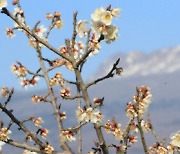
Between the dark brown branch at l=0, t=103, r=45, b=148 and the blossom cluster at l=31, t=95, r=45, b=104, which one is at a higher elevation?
the blossom cluster at l=31, t=95, r=45, b=104

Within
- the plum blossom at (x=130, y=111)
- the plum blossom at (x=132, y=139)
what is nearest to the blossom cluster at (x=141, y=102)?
the plum blossom at (x=130, y=111)

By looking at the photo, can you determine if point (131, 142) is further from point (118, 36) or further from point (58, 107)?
point (118, 36)

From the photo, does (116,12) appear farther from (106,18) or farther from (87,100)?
(87,100)

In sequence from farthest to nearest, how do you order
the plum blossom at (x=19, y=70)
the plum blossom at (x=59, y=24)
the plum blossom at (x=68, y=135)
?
the plum blossom at (x=59, y=24), the plum blossom at (x=19, y=70), the plum blossom at (x=68, y=135)

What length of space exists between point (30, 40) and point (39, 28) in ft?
1.07

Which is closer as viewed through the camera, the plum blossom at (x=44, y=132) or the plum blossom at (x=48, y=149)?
the plum blossom at (x=48, y=149)

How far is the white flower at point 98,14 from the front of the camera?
17.5ft

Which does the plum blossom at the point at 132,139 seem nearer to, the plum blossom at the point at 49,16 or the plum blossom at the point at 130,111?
the plum blossom at the point at 130,111

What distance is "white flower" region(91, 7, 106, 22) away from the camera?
533 cm

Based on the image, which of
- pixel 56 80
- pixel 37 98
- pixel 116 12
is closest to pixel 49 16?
pixel 56 80

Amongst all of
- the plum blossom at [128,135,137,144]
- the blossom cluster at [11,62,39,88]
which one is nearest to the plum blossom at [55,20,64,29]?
the blossom cluster at [11,62,39,88]

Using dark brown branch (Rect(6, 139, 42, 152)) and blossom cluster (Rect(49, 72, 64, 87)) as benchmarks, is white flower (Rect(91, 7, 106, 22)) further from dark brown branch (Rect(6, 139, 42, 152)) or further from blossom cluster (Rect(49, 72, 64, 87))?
blossom cluster (Rect(49, 72, 64, 87))

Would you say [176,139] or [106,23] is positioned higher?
[106,23]

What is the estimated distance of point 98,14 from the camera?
5375 mm
